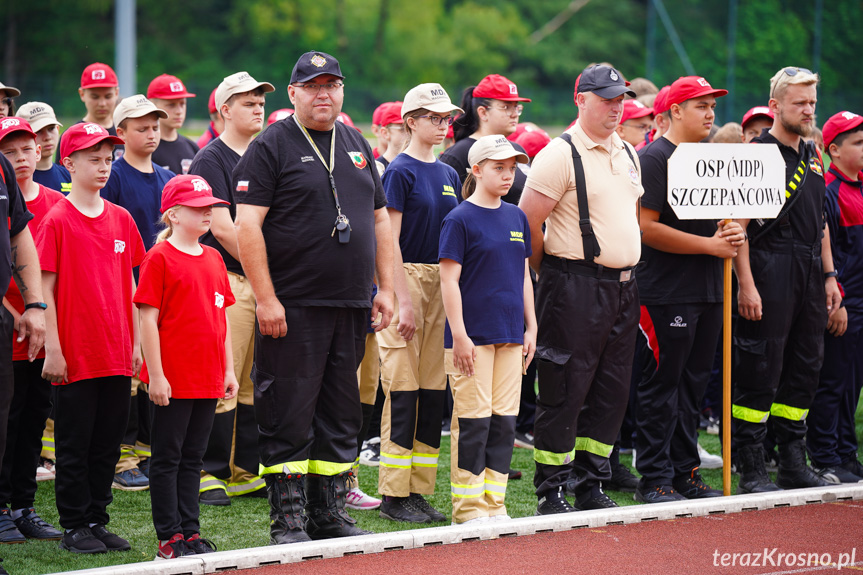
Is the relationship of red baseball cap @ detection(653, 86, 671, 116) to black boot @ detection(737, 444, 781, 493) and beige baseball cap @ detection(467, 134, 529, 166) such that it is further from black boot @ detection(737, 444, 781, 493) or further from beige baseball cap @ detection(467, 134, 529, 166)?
black boot @ detection(737, 444, 781, 493)

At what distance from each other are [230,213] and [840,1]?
23.0 meters

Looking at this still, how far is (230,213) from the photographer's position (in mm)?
6762

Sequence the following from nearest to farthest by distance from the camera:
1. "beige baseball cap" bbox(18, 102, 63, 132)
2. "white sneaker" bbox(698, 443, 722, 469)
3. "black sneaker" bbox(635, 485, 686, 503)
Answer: "black sneaker" bbox(635, 485, 686, 503) < "beige baseball cap" bbox(18, 102, 63, 132) < "white sneaker" bbox(698, 443, 722, 469)

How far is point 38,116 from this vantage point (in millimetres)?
6969

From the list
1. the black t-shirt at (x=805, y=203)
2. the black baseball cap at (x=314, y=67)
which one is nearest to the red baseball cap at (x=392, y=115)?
the black baseball cap at (x=314, y=67)

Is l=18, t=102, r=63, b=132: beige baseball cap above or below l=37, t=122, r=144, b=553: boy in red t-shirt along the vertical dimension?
above

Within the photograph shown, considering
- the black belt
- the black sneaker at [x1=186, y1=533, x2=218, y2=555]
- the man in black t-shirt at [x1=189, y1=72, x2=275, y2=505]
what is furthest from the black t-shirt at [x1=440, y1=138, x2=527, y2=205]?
the black sneaker at [x1=186, y1=533, x2=218, y2=555]

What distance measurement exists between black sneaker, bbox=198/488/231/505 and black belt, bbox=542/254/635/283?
246 cm

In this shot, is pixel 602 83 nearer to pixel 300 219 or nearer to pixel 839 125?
pixel 300 219

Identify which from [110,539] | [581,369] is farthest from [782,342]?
[110,539]

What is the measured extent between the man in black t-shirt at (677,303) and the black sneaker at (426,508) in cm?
142

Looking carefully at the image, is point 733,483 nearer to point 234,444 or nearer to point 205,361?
point 234,444

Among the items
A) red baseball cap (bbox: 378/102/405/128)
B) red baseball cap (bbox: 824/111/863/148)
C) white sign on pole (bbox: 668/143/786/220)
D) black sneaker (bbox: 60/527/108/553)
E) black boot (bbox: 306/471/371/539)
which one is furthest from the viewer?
red baseball cap (bbox: 378/102/405/128)

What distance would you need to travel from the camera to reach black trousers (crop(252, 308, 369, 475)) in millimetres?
5605
